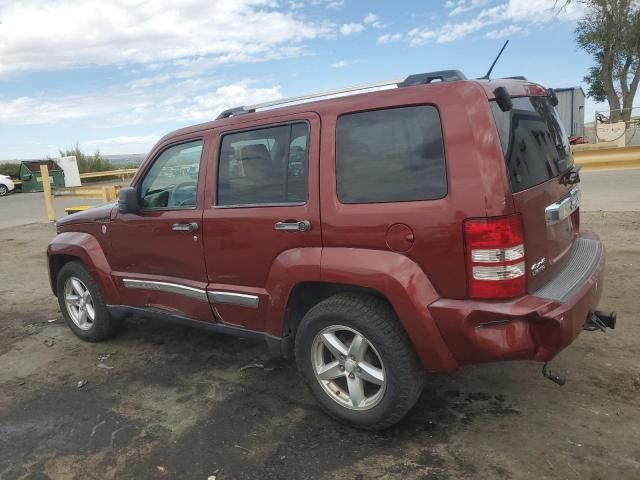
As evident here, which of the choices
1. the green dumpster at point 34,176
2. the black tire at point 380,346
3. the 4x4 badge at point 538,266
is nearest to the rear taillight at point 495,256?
the 4x4 badge at point 538,266

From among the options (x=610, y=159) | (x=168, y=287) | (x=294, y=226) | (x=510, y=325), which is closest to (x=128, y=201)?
(x=168, y=287)

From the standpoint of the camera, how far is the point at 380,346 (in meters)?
2.80

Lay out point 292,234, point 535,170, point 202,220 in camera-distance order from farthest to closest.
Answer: point 202,220 < point 292,234 < point 535,170

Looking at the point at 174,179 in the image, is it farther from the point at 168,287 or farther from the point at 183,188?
the point at 168,287

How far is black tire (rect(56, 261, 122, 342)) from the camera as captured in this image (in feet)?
15.0

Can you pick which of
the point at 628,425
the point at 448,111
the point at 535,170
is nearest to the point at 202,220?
the point at 448,111

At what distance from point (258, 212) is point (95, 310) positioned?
85.9 inches

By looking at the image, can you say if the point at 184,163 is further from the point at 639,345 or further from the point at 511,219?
the point at 639,345

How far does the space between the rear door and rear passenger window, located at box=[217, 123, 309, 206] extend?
113 cm

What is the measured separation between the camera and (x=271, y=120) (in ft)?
10.9

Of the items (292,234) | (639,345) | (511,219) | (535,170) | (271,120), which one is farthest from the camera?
(639,345)

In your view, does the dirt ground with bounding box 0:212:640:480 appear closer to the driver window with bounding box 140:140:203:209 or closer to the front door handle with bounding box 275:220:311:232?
the front door handle with bounding box 275:220:311:232

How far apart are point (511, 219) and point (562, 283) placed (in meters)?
0.62

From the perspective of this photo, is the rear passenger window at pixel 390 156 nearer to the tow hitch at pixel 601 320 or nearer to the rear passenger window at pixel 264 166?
the rear passenger window at pixel 264 166
